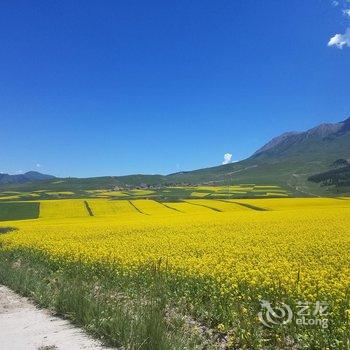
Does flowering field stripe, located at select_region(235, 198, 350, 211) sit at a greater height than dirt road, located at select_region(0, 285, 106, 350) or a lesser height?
greater

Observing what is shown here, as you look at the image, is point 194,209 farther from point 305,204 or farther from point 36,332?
point 36,332

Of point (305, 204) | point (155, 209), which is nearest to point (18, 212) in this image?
point (155, 209)

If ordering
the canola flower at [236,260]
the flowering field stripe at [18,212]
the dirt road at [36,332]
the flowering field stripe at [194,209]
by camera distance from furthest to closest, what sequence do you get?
the flowering field stripe at [18,212]
the flowering field stripe at [194,209]
the canola flower at [236,260]
the dirt road at [36,332]

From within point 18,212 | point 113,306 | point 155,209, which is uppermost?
point 113,306

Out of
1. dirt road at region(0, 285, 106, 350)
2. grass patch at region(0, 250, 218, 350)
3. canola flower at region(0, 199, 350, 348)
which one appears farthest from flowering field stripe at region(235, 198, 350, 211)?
dirt road at region(0, 285, 106, 350)

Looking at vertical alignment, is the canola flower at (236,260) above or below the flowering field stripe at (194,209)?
above

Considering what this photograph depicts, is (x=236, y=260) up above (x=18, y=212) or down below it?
above

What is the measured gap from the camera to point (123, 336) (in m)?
7.35

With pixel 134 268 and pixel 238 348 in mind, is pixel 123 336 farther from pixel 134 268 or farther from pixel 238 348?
pixel 134 268

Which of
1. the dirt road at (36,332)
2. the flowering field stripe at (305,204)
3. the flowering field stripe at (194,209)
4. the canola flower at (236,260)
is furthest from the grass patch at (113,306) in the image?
the flowering field stripe at (194,209)

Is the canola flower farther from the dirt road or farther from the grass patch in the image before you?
the dirt road

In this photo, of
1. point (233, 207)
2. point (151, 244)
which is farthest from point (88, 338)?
point (233, 207)

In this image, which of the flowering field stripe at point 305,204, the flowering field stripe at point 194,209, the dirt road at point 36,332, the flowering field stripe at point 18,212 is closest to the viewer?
the dirt road at point 36,332

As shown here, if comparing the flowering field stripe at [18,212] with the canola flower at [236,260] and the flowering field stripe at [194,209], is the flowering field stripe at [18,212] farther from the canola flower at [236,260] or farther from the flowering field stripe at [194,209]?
the canola flower at [236,260]
